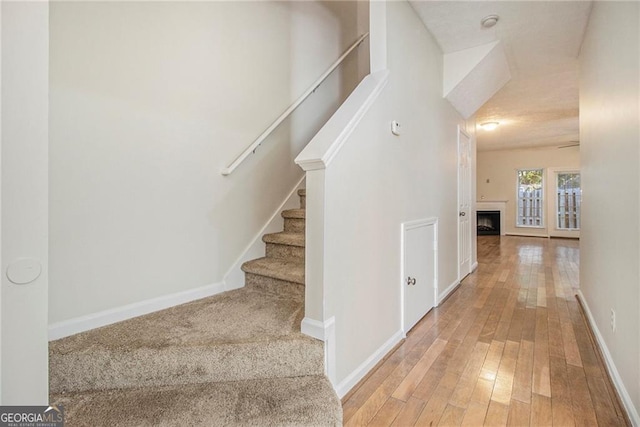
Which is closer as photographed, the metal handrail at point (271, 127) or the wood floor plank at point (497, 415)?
the wood floor plank at point (497, 415)

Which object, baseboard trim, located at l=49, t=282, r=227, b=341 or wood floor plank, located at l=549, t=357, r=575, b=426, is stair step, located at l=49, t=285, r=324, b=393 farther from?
wood floor plank, located at l=549, t=357, r=575, b=426

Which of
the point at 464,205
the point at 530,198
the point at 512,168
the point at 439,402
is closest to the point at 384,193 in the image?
the point at 439,402

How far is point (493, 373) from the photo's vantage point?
5.56 ft

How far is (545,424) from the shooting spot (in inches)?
51.6

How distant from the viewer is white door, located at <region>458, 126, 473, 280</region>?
3613 millimetres

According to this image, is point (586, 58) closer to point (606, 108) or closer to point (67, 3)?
point (606, 108)

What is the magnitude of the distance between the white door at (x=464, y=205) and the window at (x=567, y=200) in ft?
20.0

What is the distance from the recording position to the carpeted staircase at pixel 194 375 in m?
1.15

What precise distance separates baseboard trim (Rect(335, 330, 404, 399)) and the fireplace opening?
825 centimetres

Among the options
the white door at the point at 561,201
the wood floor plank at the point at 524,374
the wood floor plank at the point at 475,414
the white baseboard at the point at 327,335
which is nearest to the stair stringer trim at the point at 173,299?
the white baseboard at the point at 327,335

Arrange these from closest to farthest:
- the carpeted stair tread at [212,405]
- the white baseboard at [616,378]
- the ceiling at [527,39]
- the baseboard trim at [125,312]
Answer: the carpeted stair tread at [212,405] → the white baseboard at [616,378] → the baseboard trim at [125,312] → the ceiling at [527,39]

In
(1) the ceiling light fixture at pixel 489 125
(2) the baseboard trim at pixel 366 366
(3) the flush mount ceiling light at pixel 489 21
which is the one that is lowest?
(2) the baseboard trim at pixel 366 366

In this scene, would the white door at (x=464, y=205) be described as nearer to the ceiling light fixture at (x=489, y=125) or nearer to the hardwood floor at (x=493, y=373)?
the hardwood floor at (x=493, y=373)

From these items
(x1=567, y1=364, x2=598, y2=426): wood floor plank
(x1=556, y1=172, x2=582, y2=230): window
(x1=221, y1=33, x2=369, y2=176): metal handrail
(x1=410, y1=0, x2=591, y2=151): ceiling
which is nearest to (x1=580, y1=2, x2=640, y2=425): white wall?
(x1=567, y1=364, x2=598, y2=426): wood floor plank
